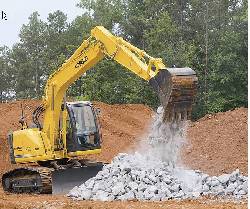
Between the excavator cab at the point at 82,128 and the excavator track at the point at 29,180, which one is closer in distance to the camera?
the excavator track at the point at 29,180

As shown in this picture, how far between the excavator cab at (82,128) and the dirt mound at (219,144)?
4.20 metres

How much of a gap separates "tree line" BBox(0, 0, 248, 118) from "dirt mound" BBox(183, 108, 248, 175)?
34.7ft

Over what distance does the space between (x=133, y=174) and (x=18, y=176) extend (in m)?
3.41

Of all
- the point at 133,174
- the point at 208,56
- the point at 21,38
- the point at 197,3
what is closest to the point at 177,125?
the point at 133,174

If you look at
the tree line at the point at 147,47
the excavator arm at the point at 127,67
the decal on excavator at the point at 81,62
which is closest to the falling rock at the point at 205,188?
the excavator arm at the point at 127,67

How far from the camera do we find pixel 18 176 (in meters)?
14.9

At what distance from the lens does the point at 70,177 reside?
47.0 ft

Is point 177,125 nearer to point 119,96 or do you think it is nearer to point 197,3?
point 119,96

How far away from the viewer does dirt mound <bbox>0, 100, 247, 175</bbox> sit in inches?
733

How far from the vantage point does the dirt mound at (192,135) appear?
61.1 feet

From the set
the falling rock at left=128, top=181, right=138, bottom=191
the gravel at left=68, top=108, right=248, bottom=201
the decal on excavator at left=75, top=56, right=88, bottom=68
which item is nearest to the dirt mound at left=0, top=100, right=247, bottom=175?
the gravel at left=68, top=108, right=248, bottom=201

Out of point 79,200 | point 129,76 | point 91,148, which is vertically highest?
point 129,76

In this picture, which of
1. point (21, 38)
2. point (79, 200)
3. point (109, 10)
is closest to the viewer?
point (79, 200)

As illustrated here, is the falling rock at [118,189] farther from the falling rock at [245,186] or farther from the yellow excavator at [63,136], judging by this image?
the falling rock at [245,186]
